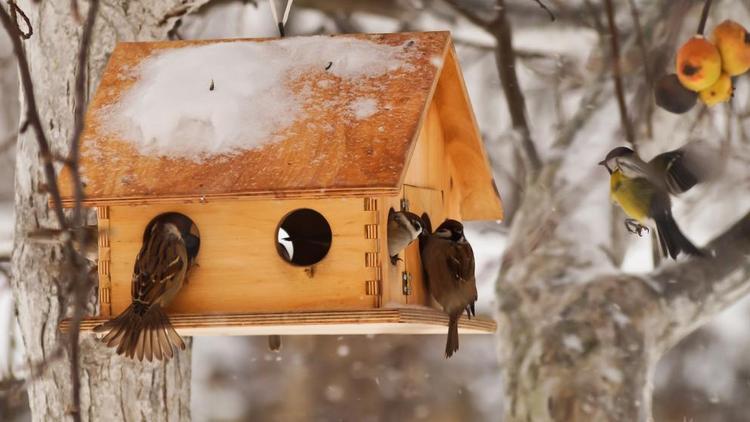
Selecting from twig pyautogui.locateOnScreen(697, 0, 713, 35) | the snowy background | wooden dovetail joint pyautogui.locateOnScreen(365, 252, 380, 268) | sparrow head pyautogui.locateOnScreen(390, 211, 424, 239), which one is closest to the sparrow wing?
wooden dovetail joint pyautogui.locateOnScreen(365, 252, 380, 268)

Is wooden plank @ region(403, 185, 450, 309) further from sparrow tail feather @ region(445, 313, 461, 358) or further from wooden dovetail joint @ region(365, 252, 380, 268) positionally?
wooden dovetail joint @ region(365, 252, 380, 268)

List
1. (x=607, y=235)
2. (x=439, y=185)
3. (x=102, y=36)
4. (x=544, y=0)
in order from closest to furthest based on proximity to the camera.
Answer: (x=439, y=185)
(x=102, y=36)
(x=607, y=235)
(x=544, y=0)

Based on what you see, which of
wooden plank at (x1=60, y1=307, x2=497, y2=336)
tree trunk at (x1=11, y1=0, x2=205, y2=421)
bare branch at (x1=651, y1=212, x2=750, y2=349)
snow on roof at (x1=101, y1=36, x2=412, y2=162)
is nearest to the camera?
wooden plank at (x1=60, y1=307, x2=497, y2=336)

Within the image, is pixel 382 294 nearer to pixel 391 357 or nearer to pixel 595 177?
pixel 595 177

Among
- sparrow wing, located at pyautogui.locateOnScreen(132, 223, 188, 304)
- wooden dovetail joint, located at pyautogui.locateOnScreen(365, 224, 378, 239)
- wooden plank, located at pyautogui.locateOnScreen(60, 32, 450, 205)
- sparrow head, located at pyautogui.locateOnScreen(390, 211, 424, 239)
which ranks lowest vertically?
sparrow wing, located at pyautogui.locateOnScreen(132, 223, 188, 304)

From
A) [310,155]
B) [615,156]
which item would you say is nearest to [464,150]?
[615,156]

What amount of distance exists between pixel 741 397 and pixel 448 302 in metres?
4.68

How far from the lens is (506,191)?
679cm

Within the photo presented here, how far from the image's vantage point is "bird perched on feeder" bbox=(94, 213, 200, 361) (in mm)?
3111

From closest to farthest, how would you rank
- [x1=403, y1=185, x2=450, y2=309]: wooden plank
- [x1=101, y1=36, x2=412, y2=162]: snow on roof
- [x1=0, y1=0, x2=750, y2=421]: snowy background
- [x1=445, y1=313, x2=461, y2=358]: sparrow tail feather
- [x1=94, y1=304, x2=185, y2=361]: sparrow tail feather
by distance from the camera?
[x1=94, y1=304, x2=185, y2=361]: sparrow tail feather
[x1=101, y1=36, x2=412, y2=162]: snow on roof
[x1=445, y1=313, x2=461, y2=358]: sparrow tail feather
[x1=403, y1=185, x2=450, y2=309]: wooden plank
[x1=0, y1=0, x2=750, y2=421]: snowy background

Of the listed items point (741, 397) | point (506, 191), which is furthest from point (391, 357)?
point (741, 397)

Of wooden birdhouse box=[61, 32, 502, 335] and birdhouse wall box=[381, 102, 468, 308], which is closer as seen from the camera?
wooden birdhouse box=[61, 32, 502, 335]

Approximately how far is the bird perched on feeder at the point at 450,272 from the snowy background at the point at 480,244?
2.33 meters

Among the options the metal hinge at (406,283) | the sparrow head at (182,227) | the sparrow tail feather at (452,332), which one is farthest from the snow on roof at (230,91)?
the sparrow tail feather at (452,332)
